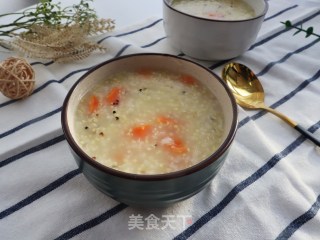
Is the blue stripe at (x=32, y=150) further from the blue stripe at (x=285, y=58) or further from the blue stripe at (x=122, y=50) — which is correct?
the blue stripe at (x=285, y=58)

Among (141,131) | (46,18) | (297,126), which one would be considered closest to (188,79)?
(141,131)

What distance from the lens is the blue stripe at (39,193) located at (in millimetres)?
786

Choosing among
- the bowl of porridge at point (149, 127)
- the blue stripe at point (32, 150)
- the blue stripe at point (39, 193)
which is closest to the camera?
the bowl of porridge at point (149, 127)

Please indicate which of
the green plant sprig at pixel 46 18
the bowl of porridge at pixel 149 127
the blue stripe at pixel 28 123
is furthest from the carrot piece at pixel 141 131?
the green plant sprig at pixel 46 18

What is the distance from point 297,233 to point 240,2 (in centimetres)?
85

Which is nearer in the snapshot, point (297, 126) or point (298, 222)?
point (298, 222)

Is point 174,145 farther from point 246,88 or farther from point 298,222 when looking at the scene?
point 246,88

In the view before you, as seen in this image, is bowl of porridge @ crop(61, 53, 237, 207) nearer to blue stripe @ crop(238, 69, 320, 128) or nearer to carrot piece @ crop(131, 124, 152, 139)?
carrot piece @ crop(131, 124, 152, 139)

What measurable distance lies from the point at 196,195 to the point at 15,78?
1.89 ft

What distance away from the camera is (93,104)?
86cm

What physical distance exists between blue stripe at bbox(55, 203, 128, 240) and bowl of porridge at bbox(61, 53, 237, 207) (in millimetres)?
66

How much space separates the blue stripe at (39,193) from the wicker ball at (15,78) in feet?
1.03

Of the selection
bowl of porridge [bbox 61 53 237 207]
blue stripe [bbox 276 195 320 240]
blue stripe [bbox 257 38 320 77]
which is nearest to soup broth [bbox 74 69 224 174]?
bowl of porridge [bbox 61 53 237 207]

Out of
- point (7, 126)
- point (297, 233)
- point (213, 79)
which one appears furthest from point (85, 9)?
point (297, 233)
